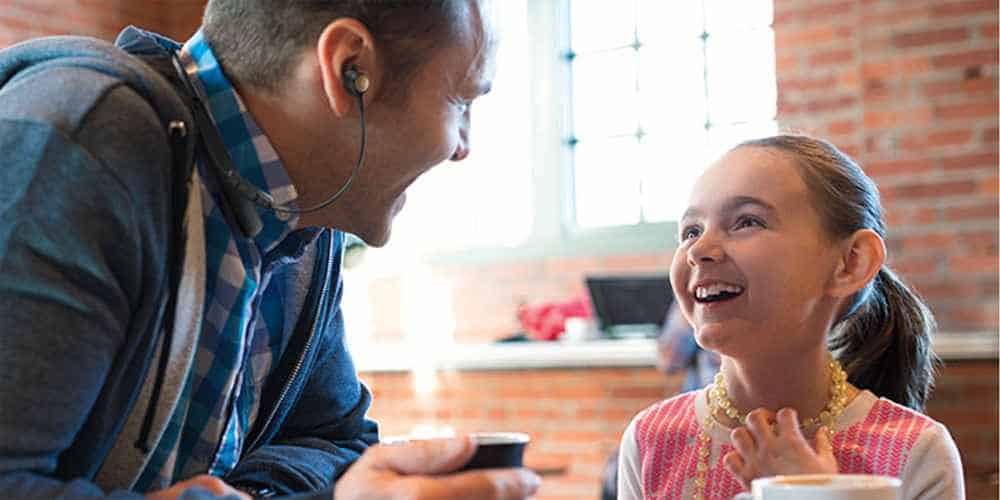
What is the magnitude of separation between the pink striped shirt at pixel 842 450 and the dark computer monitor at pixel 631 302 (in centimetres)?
341

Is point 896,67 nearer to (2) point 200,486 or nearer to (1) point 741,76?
(1) point 741,76

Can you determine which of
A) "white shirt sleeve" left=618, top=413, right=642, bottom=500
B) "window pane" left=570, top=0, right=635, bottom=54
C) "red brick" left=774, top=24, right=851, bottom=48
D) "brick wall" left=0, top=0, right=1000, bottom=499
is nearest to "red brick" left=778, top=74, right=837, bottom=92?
"brick wall" left=0, top=0, right=1000, bottom=499

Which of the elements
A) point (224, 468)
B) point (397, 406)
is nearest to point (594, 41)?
point (397, 406)

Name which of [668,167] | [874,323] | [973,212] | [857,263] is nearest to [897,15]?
[973,212]

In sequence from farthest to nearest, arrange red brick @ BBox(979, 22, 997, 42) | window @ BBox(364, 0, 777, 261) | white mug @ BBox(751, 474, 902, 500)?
window @ BBox(364, 0, 777, 261) < red brick @ BBox(979, 22, 997, 42) < white mug @ BBox(751, 474, 902, 500)

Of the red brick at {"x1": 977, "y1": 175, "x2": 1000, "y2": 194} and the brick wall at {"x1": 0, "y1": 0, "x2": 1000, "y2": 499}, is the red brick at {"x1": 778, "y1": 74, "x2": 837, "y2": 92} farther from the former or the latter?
the red brick at {"x1": 977, "y1": 175, "x2": 1000, "y2": 194}

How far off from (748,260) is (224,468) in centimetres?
64

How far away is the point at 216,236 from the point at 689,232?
0.65 m

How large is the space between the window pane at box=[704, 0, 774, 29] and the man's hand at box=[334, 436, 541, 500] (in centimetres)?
488

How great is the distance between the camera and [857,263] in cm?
157

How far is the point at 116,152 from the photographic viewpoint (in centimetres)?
101

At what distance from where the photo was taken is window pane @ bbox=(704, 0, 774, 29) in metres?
5.62

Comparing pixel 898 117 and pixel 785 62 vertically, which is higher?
pixel 785 62

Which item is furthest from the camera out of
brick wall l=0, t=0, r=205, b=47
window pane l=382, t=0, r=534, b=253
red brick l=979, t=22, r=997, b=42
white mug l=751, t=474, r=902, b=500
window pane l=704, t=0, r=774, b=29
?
window pane l=382, t=0, r=534, b=253
